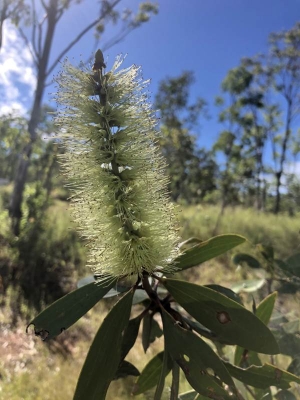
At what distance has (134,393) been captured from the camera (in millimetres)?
1518

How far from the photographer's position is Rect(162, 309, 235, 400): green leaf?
1.09 meters

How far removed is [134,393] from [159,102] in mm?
17826

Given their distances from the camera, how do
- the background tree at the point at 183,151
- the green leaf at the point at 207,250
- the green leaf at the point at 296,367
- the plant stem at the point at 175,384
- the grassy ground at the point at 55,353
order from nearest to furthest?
the plant stem at the point at 175,384, the green leaf at the point at 207,250, the green leaf at the point at 296,367, the grassy ground at the point at 55,353, the background tree at the point at 183,151

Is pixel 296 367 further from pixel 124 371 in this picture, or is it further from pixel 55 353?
pixel 55 353

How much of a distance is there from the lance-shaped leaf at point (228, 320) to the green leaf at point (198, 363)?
2.7 inches

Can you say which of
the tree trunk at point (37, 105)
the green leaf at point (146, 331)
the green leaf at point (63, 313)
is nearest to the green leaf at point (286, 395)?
the green leaf at point (146, 331)

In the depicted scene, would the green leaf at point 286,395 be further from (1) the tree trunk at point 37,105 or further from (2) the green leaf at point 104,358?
(1) the tree trunk at point 37,105

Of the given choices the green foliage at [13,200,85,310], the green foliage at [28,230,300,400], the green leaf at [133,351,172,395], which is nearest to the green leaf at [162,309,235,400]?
the green foliage at [28,230,300,400]

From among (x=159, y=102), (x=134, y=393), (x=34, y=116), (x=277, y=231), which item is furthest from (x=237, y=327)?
(x=159, y=102)

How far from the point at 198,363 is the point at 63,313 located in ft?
1.55

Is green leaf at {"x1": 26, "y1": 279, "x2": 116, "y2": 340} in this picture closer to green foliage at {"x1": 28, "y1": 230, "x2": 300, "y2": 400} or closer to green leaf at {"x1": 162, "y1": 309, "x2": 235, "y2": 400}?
green foliage at {"x1": 28, "y1": 230, "x2": 300, "y2": 400}

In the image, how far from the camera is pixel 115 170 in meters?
1.19

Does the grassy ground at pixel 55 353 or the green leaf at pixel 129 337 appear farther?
the grassy ground at pixel 55 353

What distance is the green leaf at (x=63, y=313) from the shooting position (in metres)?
1.15
